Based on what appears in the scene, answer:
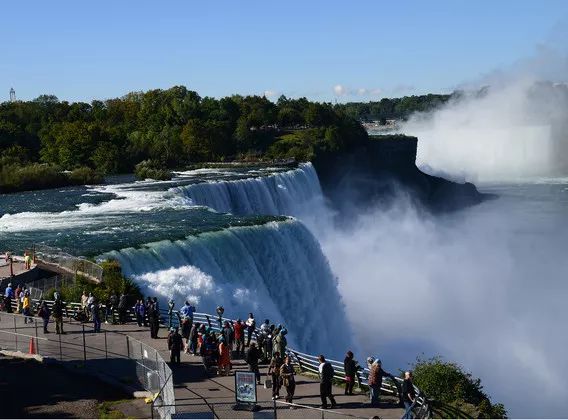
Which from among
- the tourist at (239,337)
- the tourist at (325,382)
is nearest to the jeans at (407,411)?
the tourist at (325,382)

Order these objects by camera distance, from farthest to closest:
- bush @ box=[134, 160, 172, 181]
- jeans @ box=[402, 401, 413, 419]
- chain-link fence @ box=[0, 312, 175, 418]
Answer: bush @ box=[134, 160, 172, 181]
chain-link fence @ box=[0, 312, 175, 418]
jeans @ box=[402, 401, 413, 419]

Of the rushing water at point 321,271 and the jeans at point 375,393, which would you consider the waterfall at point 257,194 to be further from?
the jeans at point 375,393

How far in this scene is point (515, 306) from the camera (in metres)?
38.8

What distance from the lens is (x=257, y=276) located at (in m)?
27.3

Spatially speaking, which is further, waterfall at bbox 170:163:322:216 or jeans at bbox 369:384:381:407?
waterfall at bbox 170:163:322:216

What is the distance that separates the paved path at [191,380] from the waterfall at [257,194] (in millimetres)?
23199

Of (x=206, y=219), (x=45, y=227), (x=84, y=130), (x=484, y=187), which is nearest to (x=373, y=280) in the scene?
(x=206, y=219)

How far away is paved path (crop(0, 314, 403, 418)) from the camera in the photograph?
43.4 feet

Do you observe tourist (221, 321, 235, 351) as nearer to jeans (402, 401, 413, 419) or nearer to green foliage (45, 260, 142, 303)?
jeans (402, 401, 413, 419)

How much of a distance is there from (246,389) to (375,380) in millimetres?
2286

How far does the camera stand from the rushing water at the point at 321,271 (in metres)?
25.8

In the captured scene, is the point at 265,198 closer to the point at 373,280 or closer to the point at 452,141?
the point at 373,280

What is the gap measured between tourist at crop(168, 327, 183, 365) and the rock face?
56.6 meters

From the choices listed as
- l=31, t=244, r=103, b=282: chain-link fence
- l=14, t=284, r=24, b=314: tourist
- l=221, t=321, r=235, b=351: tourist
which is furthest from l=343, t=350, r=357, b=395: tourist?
l=31, t=244, r=103, b=282: chain-link fence
